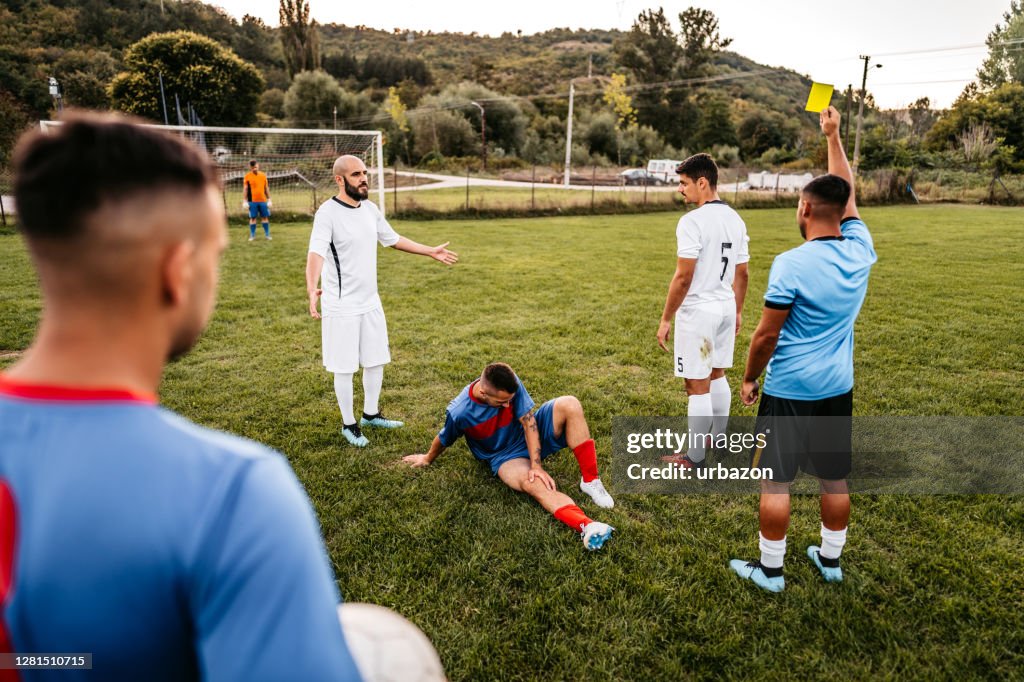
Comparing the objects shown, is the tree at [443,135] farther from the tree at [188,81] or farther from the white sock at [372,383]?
the white sock at [372,383]

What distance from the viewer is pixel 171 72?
4553 centimetres

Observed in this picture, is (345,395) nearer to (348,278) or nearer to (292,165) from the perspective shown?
(348,278)

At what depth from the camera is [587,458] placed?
430cm

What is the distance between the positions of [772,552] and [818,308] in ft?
4.59

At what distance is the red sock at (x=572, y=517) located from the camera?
385 cm

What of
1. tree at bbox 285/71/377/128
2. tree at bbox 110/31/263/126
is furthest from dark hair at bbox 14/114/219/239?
tree at bbox 285/71/377/128

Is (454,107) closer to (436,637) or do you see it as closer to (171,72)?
(171,72)

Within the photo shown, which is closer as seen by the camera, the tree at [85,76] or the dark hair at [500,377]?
the dark hair at [500,377]

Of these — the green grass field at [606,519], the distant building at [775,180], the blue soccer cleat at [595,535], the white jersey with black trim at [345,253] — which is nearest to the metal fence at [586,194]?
the distant building at [775,180]

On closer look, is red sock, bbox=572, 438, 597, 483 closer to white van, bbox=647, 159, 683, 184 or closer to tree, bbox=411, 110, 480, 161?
white van, bbox=647, 159, 683, 184

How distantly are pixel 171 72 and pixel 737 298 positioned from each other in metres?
53.5

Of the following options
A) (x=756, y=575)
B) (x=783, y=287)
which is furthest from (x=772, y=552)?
(x=783, y=287)

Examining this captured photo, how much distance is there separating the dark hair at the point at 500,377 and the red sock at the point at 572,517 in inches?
34.8

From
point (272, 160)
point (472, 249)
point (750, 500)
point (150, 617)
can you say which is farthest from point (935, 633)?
point (272, 160)
